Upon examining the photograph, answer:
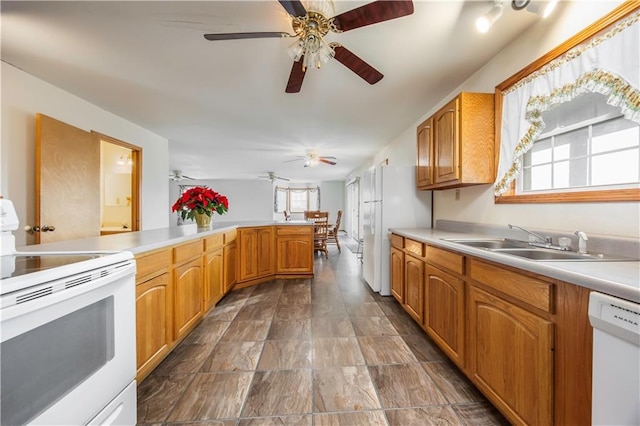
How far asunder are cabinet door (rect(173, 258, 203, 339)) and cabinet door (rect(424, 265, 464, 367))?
190 centimetres

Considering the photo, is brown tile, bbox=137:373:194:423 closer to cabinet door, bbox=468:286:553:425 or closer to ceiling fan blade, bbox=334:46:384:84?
cabinet door, bbox=468:286:553:425

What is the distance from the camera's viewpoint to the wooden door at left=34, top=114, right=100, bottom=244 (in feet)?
7.45

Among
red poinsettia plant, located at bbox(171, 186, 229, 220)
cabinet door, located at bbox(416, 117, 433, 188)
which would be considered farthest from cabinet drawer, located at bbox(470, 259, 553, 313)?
red poinsettia plant, located at bbox(171, 186, 229, 220)

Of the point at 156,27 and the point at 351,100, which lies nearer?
the point at 156,27

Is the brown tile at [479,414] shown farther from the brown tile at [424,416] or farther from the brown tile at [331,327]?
the brown tile at [331,327]

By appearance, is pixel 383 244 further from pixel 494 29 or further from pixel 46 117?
pixel 46 117

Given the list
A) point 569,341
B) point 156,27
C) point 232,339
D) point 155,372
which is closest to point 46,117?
point 156,27

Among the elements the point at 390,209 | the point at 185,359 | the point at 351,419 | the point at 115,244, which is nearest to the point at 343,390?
the point at 351,419

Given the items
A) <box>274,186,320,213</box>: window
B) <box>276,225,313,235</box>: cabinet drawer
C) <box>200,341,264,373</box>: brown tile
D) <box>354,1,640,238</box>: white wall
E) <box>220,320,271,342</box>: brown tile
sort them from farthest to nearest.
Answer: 1. <box>274,186,320,213</box>: window
2. <box>276,225,313,235</box>: cabinet drawer
3. <box>220,320,271,342</box>: brown tile
4. <box>200,341,264,373</box>: brown tile
5. <box>354,1,640,238</box>: white wall

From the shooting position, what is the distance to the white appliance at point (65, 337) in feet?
2.12

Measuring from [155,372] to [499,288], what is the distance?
2.13 metres

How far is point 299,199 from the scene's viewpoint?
34.7 feet

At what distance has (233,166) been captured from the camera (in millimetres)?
6816

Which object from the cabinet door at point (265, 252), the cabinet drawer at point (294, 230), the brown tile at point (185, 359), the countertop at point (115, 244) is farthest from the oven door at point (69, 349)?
the cabinet drawer at point (294, 230)
